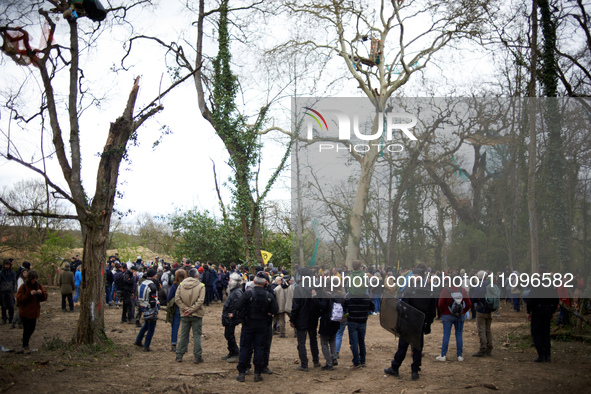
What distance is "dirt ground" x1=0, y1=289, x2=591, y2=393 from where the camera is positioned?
6887 mm

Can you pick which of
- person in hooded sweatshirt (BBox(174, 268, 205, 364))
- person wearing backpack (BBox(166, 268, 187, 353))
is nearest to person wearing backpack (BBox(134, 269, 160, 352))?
person wearing backpack (BBox(166, 268, 187, 353))

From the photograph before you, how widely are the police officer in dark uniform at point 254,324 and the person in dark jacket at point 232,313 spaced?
2.58ft

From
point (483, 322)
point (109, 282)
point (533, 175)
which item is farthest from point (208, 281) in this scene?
point (533, 175)

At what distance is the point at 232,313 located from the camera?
856 cm

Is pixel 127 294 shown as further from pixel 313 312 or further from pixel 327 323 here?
pixel 327 323

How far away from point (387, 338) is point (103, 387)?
770 cm

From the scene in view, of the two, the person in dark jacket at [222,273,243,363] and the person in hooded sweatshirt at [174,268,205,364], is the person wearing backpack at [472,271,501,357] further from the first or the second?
the person in hooded sweatshirt at [174,268,205,364]

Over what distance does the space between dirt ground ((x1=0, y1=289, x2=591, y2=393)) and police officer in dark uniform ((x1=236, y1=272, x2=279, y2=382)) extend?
0.28 meters

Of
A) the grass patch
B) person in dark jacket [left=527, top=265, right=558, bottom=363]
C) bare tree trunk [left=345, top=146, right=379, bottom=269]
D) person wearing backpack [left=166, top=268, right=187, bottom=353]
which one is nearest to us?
→ person in dark jacket [left=527, top=265, right=558, bottom=363]

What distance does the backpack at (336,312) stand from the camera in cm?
816

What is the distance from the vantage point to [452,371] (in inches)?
319

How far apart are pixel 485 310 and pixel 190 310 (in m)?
5.76

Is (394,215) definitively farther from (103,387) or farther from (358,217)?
(103,387)

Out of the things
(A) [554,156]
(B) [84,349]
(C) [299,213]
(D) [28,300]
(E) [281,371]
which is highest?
(A) [554,156]
